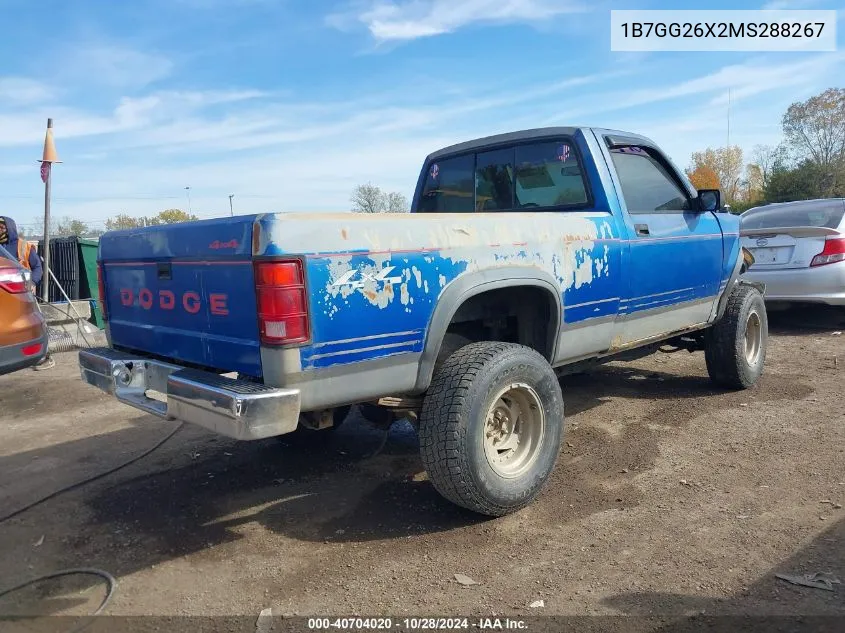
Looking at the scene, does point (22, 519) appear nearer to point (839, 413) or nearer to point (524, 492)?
point (524, 492)

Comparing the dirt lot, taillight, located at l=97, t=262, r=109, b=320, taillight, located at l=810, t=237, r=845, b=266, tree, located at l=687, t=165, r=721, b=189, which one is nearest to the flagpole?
the dirt lot

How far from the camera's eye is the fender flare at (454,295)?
3.13 m

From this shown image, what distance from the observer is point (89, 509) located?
3779 millimetres

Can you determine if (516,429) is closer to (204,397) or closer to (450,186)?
(204,397)

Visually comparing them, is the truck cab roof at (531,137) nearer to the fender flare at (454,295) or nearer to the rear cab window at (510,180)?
the rear cab window at (510,180)

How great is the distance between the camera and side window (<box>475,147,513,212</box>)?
185 inches

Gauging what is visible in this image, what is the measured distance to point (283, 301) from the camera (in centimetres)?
268

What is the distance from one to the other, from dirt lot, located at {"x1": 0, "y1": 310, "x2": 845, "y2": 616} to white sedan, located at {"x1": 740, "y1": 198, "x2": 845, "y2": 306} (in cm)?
275

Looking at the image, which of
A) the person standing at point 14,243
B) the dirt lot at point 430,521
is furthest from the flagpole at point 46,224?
the dirt lot at point 430,521

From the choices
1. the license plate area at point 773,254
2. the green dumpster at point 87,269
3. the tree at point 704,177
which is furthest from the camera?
the tree at point 704,177

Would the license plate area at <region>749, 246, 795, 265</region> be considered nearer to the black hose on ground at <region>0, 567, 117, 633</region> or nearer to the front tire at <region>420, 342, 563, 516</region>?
the front tire at <region>420, 342, 563, 516</region>

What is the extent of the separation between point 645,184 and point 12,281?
4544 mm

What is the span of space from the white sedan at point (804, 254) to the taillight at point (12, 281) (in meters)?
7.80

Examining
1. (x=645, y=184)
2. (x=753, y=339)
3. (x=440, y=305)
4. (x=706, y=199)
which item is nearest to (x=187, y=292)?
(x=440, y=305)
